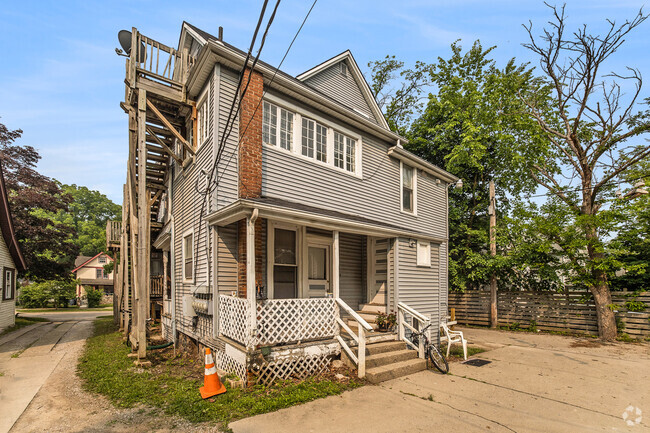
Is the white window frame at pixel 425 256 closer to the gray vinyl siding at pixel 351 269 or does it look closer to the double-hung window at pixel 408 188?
the gray vinyl siding at pixel 351 269

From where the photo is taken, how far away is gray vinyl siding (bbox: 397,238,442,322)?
394 inches

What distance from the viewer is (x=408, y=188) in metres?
13.0

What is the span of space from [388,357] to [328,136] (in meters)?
6.08

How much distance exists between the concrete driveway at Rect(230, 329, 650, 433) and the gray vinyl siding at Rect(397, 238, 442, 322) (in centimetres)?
238

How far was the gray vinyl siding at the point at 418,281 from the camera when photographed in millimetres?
10008

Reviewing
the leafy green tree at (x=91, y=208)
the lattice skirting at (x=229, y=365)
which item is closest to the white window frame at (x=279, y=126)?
the lattice skirting at (x=229, y=365)

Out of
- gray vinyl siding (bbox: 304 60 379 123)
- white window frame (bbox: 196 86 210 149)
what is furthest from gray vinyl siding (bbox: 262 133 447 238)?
gray vinyl siding (bbox: 304 60 379 123)

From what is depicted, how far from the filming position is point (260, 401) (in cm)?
549

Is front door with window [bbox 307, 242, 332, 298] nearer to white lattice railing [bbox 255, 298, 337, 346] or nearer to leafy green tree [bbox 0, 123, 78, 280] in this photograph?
white lattice railing [bbox 255, 298, 337, 346]

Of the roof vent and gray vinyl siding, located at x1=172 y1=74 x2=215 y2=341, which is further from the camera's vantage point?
the roof vent

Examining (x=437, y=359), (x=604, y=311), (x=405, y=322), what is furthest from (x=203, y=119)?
(x=604, y=311)

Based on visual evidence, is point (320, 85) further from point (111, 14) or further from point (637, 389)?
point (637, 389)

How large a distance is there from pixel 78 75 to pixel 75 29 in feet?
9.90

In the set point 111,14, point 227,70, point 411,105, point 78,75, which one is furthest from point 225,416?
point 411,105
